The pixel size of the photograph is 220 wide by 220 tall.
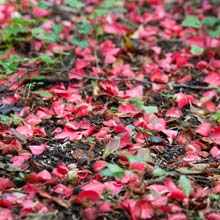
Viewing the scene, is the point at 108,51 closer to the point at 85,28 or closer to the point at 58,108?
the point at 85,28

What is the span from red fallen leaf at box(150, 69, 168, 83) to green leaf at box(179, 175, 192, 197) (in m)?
1.02

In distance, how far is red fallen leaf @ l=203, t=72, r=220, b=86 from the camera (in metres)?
3.11

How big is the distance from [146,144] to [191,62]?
101 cm

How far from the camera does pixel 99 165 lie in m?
2.32

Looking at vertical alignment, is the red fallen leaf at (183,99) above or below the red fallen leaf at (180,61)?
below

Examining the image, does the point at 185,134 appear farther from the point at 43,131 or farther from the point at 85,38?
the point at 85,38

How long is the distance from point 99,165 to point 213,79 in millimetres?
1100

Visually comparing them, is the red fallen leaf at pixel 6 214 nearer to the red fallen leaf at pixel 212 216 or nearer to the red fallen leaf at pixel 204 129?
the red fallen leaf at pixel 212 216

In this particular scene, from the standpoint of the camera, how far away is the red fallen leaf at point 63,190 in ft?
7.09

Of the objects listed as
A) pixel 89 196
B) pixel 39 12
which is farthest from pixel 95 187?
pixel 39 12

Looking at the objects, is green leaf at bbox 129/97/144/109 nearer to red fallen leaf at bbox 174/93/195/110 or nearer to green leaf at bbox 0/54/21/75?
red fallen leaf at bbox 174/93/195/110

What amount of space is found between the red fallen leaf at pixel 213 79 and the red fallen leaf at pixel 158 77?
0.23m

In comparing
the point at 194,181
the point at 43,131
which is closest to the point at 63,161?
the point at 43,131

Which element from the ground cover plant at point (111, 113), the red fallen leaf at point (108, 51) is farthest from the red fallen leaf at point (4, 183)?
the red fallen leaf at point (108, 51)
